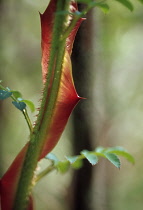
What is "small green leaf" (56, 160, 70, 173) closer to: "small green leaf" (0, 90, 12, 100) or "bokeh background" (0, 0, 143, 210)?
"small green leaf" (0, 90, 12, 100)

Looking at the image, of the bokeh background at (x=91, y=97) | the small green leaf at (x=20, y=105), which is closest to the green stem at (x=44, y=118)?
the small green leaf at (x=20, y=105)

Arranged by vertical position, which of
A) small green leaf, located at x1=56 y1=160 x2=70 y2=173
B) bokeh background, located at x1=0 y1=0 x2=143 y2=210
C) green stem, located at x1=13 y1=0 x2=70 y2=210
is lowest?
bokeh background, located at x1=0 y1=0 x2=143 y2=210

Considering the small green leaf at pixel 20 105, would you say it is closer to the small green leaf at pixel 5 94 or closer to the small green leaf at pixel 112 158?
the small green leaf at pixel 5 94

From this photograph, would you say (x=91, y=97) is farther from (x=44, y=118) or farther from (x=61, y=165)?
(x=44, y=118)

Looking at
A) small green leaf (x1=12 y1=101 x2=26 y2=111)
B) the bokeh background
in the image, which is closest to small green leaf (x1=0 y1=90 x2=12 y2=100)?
small green leaf (x1=12 y1=101 x2=26 y2=111)

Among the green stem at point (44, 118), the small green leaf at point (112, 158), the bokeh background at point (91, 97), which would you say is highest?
the green stem at point (44, 118)

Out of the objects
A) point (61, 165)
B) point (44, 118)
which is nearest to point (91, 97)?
point (61, 165)
